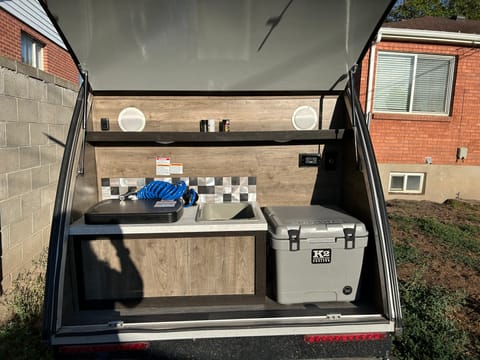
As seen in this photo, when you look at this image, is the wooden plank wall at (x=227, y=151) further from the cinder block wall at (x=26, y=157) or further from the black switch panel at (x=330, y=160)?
the cinder block wall at (x=26, y=157)

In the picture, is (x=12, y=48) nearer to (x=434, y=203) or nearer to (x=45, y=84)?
(x=45, y=84)

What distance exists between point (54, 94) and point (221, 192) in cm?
252

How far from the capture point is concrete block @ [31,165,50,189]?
343cm

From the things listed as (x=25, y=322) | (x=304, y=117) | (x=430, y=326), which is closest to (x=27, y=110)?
(x=25, y=322)

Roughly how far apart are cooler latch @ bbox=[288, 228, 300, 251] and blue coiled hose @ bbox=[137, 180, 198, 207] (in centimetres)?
96

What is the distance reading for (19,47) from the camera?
6.55 meters

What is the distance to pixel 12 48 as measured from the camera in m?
6.27

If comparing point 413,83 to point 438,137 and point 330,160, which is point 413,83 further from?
point 330,160

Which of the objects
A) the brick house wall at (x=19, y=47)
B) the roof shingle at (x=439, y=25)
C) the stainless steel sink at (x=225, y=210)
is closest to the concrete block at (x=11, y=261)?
the stainless steel sink at (x=225, y=210)

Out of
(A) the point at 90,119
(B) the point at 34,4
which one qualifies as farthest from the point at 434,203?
(B) the point at 34,4

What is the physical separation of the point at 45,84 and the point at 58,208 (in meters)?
2.45

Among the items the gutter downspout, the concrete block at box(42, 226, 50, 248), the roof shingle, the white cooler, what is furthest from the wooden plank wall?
the roof shingle

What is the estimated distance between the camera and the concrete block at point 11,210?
2.91 m

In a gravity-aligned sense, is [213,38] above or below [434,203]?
above
